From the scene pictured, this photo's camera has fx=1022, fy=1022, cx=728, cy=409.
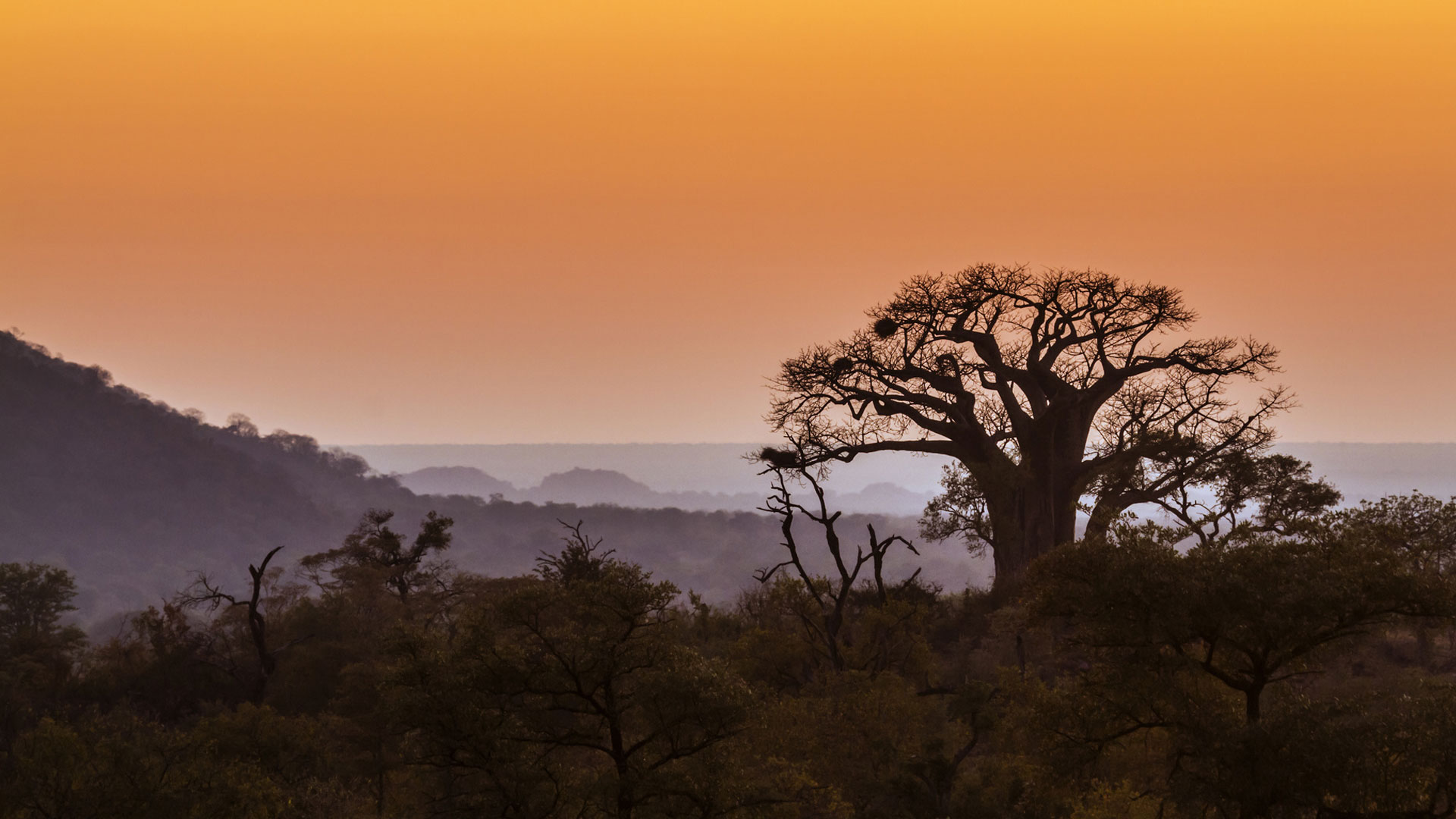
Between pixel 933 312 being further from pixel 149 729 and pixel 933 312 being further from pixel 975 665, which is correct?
pixel 149 729

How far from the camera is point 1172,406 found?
40.7m

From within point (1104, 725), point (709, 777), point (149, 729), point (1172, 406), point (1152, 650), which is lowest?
point (149, 729)

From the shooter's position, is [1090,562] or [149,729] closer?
[1090,562]

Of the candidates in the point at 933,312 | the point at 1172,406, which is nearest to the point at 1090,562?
the point at 933,312

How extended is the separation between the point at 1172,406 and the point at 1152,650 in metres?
27.0

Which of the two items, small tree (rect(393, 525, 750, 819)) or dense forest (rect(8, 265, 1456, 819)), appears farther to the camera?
small tree (rect(393, 525, 750, 819))

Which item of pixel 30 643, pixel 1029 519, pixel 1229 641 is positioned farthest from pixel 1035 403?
pixel 30 643

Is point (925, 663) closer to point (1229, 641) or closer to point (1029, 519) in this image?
point (1029, 519)

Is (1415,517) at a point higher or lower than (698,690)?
higher

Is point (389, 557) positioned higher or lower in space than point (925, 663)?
higher

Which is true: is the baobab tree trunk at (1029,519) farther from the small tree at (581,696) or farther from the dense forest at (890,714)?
the small tree at (581,696)

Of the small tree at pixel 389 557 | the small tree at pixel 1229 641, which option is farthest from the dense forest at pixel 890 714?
the small tree at pixel 389 557

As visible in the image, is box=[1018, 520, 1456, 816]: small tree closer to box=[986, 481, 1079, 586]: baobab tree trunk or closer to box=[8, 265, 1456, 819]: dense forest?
box=[8, 265, 1456, 819]: dense forest

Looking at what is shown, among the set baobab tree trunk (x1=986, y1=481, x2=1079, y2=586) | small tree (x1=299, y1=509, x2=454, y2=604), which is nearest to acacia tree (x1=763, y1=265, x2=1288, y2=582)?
baobab tree trunk (x1=986, y1=481, x2=1079, y2=586)
